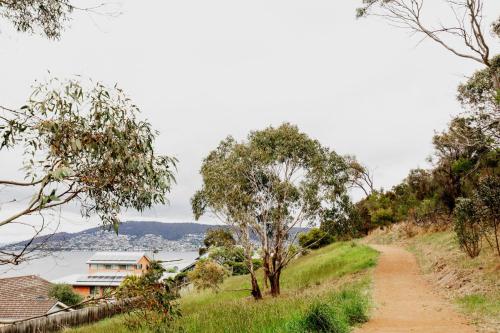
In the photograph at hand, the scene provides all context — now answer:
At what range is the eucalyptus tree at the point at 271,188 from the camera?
2136 cm

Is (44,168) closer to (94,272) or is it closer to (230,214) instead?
(230,214)

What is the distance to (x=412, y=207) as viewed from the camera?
35500 mm

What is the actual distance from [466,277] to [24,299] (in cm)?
3403

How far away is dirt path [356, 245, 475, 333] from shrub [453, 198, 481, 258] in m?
2.46

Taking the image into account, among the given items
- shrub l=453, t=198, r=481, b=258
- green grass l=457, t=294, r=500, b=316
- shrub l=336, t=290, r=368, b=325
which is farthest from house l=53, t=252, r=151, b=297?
green grass l=457, t=294, r=500, b=316

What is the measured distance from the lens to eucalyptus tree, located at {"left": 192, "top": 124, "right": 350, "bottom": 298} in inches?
841

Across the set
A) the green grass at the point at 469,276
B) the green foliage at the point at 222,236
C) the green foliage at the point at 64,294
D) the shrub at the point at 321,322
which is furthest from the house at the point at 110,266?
the shrub at the point at 321,322

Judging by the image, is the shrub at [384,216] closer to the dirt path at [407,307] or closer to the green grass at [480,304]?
the dirt path at [407,307]

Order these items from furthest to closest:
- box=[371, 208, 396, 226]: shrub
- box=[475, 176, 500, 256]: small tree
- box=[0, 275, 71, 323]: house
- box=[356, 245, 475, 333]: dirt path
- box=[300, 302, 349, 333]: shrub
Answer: box=[371, 208, 396, 226]: shrub, box=[0, 275, 71, 323]: house, box=[475, 176, 500, 256]: small tree, box=[356, 245, 475, 333]: dirt path, box=[300, 302, 349, 333]: shrub

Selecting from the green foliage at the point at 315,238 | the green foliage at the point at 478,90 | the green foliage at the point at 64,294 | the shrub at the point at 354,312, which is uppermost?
the green foliage at the point at 478,90

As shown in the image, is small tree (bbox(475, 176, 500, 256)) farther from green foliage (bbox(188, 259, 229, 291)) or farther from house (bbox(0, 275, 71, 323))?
house (bbox(0, 275, 71, 323))

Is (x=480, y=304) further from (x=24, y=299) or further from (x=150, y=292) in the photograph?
(x=24, y=299)

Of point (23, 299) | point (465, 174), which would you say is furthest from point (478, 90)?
point (23, 299)

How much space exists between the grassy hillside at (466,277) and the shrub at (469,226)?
424mm
